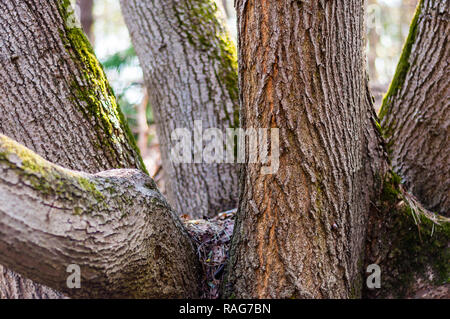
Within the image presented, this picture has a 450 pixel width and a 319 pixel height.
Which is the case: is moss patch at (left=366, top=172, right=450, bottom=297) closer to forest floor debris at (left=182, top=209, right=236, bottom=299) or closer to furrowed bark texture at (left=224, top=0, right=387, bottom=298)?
furrowed bark texture at (left=224, top=0, right=387, bottom=298)

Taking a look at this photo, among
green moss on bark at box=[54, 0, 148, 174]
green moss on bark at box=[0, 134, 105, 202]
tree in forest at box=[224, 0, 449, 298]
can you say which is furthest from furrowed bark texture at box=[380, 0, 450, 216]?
green moss on bark at box=[0, 134, 105, 202]

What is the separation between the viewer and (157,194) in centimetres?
185

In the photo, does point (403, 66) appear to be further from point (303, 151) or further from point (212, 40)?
point (212, 40)

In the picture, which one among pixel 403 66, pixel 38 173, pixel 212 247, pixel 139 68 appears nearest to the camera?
pixel 38 173

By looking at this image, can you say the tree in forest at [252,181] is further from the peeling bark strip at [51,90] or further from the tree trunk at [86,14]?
the tree trunk at [86,14]

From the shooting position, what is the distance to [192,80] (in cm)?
303

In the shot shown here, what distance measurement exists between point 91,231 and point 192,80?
1.80m

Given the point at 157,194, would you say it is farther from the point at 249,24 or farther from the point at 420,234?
the point at 420,234

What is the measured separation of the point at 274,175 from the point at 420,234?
2.92ft

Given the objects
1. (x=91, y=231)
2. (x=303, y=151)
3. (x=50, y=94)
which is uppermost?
(x=50, y=94)

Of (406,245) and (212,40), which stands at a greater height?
(212,40)

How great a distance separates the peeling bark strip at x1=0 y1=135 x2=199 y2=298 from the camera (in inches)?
49.8

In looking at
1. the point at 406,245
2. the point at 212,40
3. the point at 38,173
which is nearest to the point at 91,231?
the point at 38,173

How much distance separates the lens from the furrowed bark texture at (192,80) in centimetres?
297
